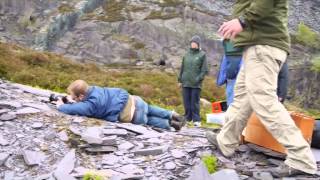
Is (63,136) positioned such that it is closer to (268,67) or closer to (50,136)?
(50,136)

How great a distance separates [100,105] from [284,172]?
10.8 feet

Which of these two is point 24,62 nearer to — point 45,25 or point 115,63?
point 115,63

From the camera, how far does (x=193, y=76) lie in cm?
1120

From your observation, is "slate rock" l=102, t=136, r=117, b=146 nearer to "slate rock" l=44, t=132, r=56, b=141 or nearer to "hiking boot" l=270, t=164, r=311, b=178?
"slate rock" l=44, t=132, r=56, b=141

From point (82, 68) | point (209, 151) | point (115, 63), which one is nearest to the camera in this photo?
point (209, 151)

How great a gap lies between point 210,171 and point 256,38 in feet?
5.24

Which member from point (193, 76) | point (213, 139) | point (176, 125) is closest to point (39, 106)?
point (176, 125)

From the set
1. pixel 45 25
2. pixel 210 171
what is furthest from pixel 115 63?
pixel 210 171

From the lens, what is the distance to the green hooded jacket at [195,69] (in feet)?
36.8

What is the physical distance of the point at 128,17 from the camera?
3397 cm

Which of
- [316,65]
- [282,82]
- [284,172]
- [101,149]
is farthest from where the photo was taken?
[316,65]

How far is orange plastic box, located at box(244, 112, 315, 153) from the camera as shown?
5859mm

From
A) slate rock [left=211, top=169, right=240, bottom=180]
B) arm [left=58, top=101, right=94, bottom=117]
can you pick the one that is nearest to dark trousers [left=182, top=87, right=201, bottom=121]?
arm [left=58, top=101, right=94, bottom=117]

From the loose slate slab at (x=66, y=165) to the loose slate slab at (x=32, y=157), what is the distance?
28cm
